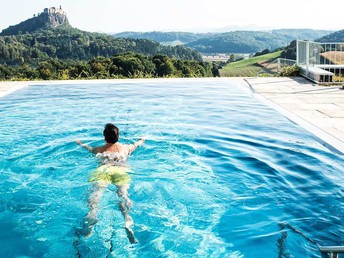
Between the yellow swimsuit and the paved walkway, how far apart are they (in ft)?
9.91

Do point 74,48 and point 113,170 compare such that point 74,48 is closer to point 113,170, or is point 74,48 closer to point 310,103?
point 310,103

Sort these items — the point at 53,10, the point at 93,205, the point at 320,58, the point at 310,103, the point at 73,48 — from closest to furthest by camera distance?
the point at 93,205 → the point at 310,103 → the point at 320,58 → the point at 73,48 → the point at 53,10

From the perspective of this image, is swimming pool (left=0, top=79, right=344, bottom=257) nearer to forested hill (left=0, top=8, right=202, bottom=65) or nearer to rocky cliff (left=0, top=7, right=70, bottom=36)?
forested hill (left=0, top=8, right=202, bottom=65)

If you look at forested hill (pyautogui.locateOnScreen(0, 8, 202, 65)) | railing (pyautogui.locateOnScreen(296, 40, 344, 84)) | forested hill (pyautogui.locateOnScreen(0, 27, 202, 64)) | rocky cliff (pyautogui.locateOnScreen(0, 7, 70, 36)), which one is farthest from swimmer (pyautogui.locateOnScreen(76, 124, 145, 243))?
rocky cliff (pyautogui.locateOnScreen(0, 7, 70, 36))

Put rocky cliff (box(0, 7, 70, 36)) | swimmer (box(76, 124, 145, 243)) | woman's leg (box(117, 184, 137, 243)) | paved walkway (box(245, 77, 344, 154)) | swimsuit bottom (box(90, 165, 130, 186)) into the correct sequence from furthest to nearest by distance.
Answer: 1. rocky cliff (box(0, 7, 70, 36))
2. paved walkway (box(245, 77, 344, 154))
3. swimsuit bottom (box(90, 165, 130, 186))
4. swimmer (box(76, 124, 145, 243))
5. woman's leg (box(117, 184, 137, 243))

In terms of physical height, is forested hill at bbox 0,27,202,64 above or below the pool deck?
below

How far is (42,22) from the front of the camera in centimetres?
16088

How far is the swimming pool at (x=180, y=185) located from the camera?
149 inches

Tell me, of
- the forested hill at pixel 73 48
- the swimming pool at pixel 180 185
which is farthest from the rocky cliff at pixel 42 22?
the swimming pool at pixel 180 185

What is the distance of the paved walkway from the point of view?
21.9 feet

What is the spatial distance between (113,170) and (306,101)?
5.86 meters

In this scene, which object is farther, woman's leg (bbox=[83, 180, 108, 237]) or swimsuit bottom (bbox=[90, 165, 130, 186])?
swimsuit bottom (bbox=[90, 165, 130, 186])

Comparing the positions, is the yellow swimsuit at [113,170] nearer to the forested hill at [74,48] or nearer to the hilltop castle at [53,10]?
the forested hill at [74,48]

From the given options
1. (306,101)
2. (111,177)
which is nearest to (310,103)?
(306,101)
